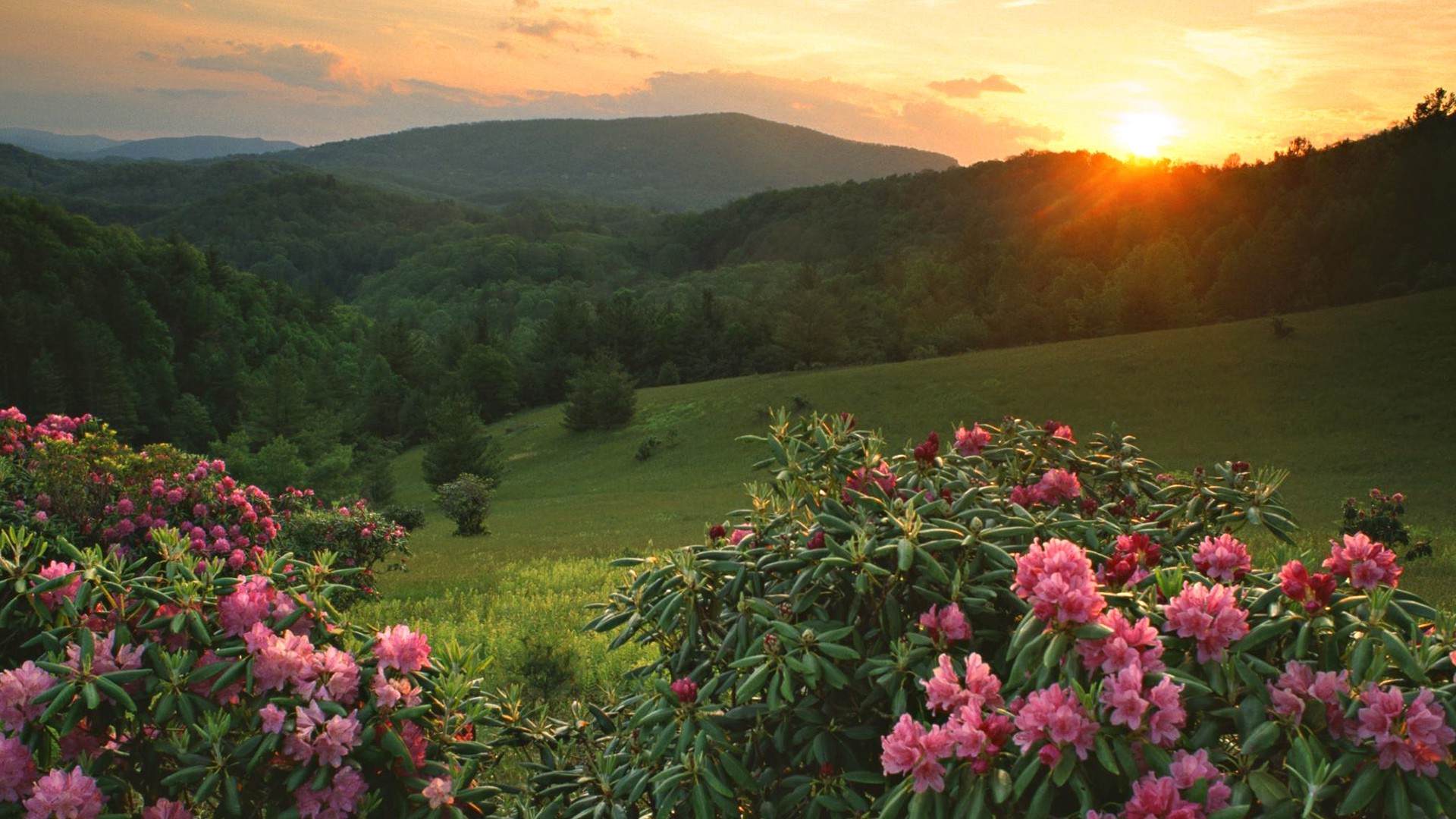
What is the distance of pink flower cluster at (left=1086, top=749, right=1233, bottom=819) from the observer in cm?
302

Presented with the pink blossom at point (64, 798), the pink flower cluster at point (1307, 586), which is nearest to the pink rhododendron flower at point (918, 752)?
the pink flower cluster at point (1307, 586)

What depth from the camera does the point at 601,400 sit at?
65625 millimetres

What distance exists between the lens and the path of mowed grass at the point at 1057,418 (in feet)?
78.1

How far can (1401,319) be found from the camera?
169 feet

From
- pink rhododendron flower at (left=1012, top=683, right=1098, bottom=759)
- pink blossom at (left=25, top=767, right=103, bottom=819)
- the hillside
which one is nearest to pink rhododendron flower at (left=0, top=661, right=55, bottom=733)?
pink blossom at (left=25, top=767, right=103, bottom=819)

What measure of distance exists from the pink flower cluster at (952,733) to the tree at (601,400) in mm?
62340

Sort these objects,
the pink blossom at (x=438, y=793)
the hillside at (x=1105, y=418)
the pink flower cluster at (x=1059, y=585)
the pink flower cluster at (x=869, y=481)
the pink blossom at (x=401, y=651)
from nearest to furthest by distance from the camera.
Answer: the pink flower cluster at (x=1059, y=585) → the pink blossom at (x=438, y=793) → the pink blossom at (x=401, y=651) → the pink flower cluster at (x=869, y=481) → the hillside at (x=1105, y=418)

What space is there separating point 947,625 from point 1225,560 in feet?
4.98

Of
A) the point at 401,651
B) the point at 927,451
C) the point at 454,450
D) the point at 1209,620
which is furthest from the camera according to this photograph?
the point at 454,450

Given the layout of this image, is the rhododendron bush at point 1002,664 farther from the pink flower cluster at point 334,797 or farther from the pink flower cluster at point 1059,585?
the pink flower cluster at point 334,797

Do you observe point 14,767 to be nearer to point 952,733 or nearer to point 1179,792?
point 952,733

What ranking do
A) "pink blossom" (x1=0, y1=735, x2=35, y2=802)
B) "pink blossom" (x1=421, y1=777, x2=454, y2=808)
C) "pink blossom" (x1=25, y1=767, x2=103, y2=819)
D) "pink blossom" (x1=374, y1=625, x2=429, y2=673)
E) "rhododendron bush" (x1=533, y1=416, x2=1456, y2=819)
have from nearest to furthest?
"rhododendron bush" (x1=533, y1=416, x2=1456, y2=819)
"pink blossom" (x1=25, y1=767, x2=103, y2=819)
"pink blossom" (x1=0, y1=735, x2=35, y2=802)
"pink blossom" (x1=421, y1=777, x2=454, y2=808)
"pink blossom" (x1=374, y1=625, x2=429, y2=673)

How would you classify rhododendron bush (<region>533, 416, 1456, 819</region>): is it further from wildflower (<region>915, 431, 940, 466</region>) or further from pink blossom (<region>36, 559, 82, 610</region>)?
pink blossom (<region>36, 559, 82, 610</region>)

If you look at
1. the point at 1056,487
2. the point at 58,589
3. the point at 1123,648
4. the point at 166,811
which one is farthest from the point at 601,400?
the point at 1123,648
